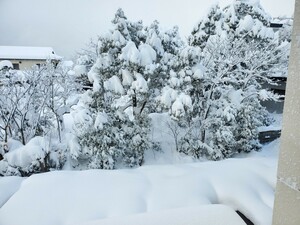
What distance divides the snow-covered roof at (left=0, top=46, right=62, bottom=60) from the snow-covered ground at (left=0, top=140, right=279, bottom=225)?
51.8 feet

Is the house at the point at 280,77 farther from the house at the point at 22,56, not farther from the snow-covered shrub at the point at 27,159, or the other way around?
the house at the point at 22,56

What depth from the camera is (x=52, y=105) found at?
9109 millimetres

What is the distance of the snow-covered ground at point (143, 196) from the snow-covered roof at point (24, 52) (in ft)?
51.8

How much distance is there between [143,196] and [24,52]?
61.9 feet

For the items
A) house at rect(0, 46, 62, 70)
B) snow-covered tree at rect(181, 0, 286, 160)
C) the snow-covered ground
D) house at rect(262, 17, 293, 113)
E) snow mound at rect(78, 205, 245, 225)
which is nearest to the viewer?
snow mound at rect(78, 205, 245, 225)

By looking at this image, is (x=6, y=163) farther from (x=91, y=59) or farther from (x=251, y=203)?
(x=251, y=203)

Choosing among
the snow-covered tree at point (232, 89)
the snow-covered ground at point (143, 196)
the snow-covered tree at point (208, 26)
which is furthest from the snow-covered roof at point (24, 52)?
the snow-covered ground at point (143, 196)

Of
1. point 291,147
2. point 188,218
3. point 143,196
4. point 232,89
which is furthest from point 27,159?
point 291,147

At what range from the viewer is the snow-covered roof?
17297 mm

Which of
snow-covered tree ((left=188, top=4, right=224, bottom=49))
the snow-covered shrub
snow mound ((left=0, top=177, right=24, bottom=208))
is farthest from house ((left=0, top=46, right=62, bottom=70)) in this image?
snow mound ((left=0, top=177, right=24, bottom=208))

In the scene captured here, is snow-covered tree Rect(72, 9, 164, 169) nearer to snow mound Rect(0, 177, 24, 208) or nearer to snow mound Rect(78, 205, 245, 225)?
snow mound Rect(0, 177, 24, 208)

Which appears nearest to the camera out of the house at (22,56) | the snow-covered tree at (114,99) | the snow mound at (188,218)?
the snow mound at (188,218)

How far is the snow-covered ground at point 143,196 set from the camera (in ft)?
6.16

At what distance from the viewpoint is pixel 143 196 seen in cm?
238
